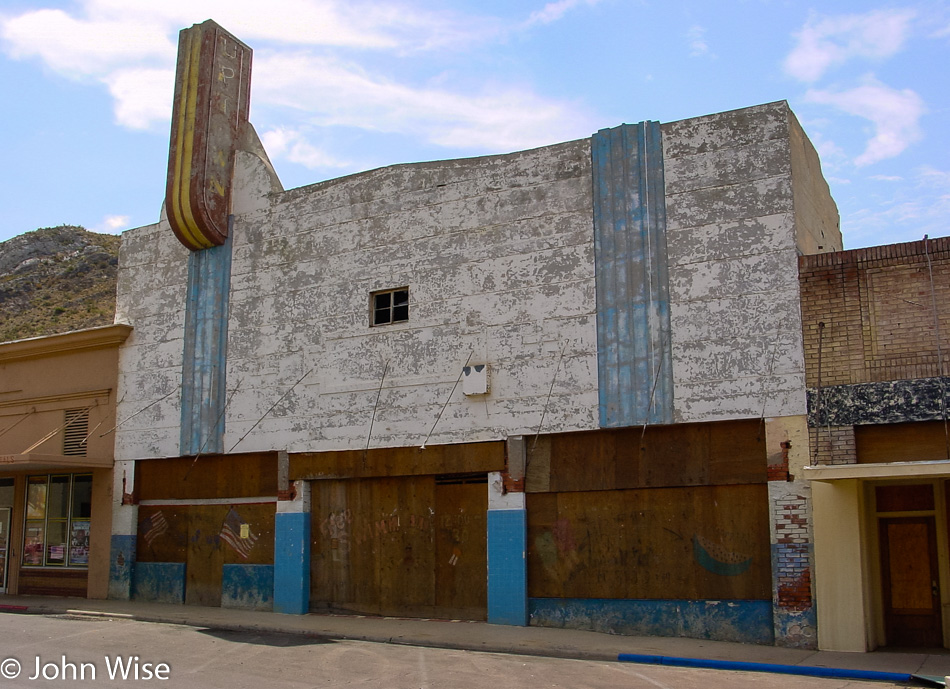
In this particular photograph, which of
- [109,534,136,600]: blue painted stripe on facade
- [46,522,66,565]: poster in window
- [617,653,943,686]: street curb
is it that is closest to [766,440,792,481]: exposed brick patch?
[617,653,943,686]: street curb

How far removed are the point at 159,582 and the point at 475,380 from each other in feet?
29.1

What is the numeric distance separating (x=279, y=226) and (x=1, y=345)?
867 cm

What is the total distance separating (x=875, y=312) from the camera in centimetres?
1351

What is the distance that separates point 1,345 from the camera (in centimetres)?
2289

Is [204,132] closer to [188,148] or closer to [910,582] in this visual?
[188,148]

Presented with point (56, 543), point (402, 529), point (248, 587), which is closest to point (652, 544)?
point (402, 529)

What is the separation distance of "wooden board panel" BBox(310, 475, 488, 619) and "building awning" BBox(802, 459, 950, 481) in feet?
19.7

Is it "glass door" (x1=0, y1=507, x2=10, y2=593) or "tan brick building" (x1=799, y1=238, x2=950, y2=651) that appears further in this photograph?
"glass door" (x1=0, y1=507, x2=10, y2=593)

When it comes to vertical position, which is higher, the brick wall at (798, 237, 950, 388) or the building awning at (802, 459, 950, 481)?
the brick wall at (798, 237, 950, 388)

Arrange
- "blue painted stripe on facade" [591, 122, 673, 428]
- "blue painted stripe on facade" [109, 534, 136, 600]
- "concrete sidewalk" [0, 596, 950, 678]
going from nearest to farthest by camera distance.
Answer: "concrete sidewalk" [0, 596, 950, 678]
"blue painted stripe on facade" [591, 122, 673, 428]
"blue painted stripe on facade" [109, 534, 136, 600]

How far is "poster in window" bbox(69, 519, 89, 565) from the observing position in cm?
2120

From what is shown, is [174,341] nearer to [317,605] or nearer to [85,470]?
[85,470]

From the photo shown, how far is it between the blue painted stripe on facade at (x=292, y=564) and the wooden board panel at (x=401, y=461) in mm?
907

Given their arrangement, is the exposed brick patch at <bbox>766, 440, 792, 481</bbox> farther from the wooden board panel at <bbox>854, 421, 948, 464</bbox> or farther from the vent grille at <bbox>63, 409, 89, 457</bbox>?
the vent grille at <bbox>63, 409, 89, 457</bbox>
